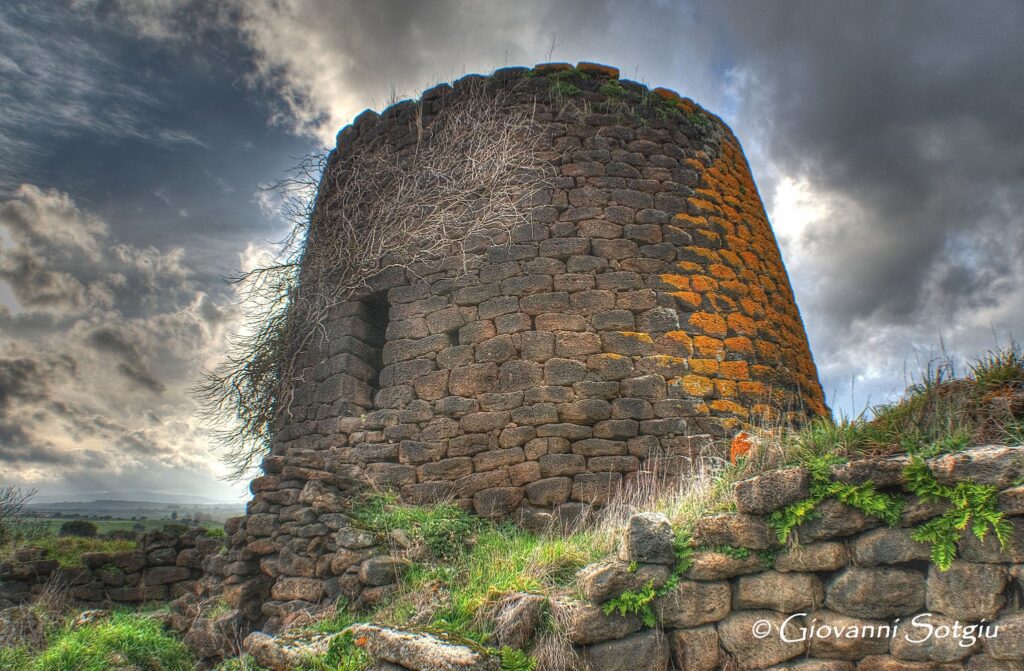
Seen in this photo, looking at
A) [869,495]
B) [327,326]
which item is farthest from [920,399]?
[327,326]

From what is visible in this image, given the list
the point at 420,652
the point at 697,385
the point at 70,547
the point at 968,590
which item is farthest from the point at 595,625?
the point at 70,547

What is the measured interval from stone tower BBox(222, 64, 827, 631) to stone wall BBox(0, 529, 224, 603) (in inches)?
65.5

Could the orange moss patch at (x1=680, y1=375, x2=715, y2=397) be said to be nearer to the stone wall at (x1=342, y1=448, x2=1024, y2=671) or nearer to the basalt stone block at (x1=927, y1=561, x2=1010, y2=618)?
the stone wall at (x1=342, y1=448, x2=1024, y2=671)

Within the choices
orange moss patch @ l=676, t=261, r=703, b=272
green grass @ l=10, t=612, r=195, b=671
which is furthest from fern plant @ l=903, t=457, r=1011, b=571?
green grass @ l=10, t=612, r=195, b=671

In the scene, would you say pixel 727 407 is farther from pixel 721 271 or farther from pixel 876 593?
pixel 876 593

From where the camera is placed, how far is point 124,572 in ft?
23.0

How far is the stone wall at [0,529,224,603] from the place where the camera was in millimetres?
6559

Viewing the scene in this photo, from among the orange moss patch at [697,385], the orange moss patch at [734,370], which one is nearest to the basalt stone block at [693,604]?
the orange moss patch at [697,385]

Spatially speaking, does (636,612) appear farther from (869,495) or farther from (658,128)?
(658,128)

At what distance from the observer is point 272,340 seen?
749 centimetres

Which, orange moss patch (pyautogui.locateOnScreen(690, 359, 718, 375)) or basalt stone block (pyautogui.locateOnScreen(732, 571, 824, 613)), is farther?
orange moss patch (pyautogui.locateOnScreen(690, 359, 718, 375))

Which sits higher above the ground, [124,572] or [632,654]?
[632,654]

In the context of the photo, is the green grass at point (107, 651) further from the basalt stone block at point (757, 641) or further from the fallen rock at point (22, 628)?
the basalt stone block at point (757, 641)

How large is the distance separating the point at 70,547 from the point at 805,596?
777cm
